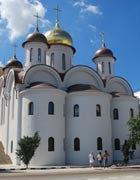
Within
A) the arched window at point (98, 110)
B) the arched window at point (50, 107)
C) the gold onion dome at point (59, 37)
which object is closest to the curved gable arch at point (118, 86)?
the arched window at point (98, 110)

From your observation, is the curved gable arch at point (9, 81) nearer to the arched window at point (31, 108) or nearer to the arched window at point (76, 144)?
the arched window at point (31, 108)

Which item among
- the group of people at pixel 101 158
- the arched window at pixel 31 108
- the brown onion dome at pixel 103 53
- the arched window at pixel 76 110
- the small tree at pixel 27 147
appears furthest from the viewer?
the brown onion dome at pixel 103 53

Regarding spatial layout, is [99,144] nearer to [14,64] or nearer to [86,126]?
[86,126]

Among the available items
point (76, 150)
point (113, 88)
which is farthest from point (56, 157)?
point (113, 88)

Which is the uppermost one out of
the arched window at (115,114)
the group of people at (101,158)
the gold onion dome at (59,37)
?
the gold onion dome at (59,37)

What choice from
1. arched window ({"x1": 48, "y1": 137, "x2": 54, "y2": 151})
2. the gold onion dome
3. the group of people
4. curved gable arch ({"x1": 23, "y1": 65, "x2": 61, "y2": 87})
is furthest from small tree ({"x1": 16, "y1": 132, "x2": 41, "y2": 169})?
the gold onion dome

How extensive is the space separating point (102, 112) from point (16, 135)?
799cm

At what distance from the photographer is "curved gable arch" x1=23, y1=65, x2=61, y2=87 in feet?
93.4

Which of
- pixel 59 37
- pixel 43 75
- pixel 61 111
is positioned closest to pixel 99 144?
pixel 61 111

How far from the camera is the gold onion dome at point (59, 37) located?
3344 cm

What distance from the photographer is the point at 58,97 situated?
88.0ft

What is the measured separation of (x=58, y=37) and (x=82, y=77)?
589 cm

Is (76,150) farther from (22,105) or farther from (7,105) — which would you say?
(7,105)

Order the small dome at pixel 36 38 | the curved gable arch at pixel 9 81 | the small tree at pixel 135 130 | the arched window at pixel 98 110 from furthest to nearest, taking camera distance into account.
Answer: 1. the small dome at pixel 36 38
2. the curved gable arch at pixel 9 81
3. the arched window at pixel 98 110
4. the small tree at pixel 135 130
